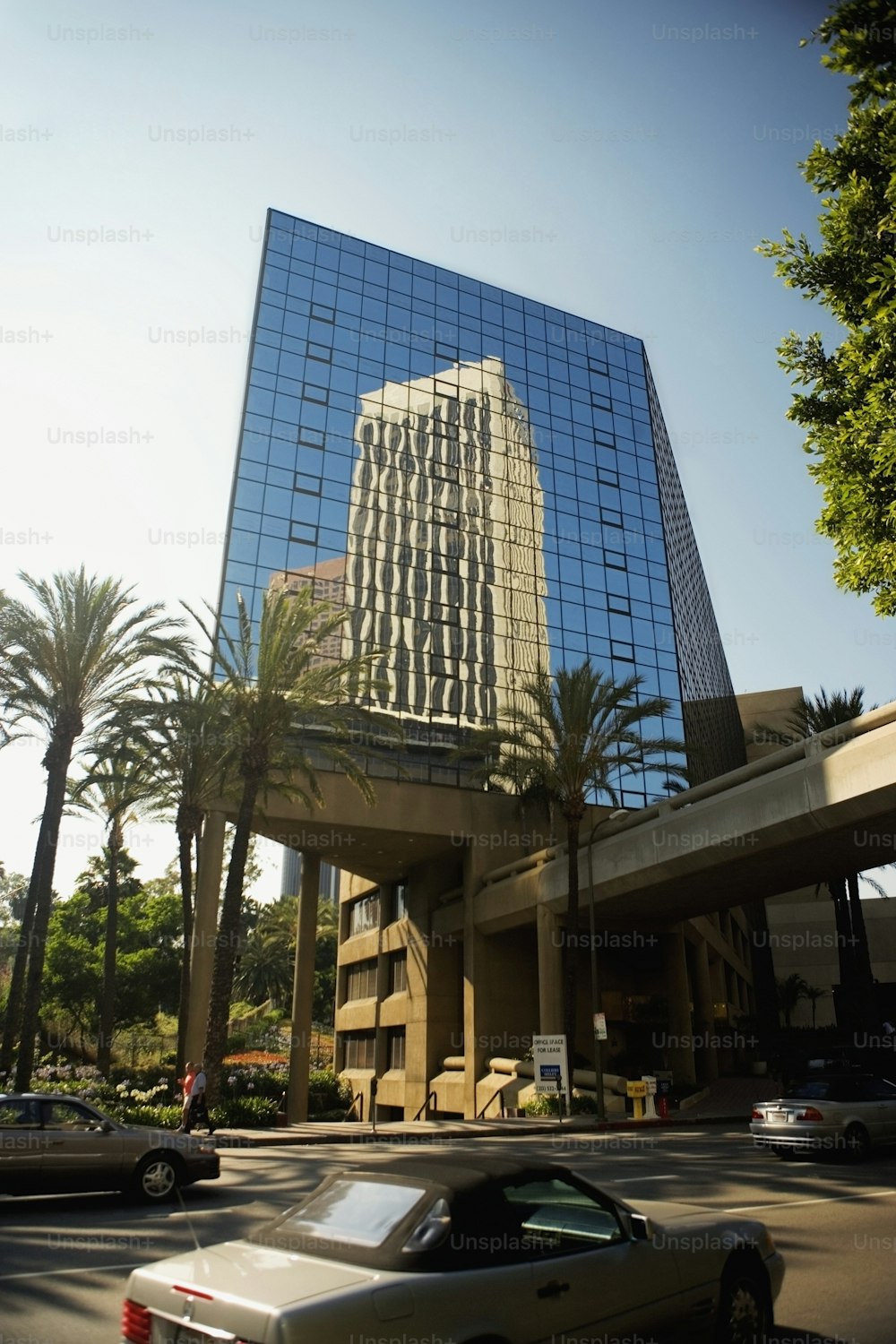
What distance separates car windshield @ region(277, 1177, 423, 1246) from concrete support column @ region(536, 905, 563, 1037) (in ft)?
95.5

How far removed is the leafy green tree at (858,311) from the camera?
44.5 feet

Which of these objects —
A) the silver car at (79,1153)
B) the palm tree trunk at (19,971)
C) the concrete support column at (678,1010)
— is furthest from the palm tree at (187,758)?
the concrete support column at (678,1010)

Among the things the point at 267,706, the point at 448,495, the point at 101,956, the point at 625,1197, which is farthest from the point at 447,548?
the point at 625,1197

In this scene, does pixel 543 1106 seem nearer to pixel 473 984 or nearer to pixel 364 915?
pixel 473 984

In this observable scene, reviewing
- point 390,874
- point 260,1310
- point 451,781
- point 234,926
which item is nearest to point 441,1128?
point 234,926

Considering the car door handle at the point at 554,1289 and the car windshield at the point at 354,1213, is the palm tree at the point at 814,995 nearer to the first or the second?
the car door handle at the point at 554,1289

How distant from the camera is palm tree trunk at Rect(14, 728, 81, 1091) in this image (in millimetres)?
22797

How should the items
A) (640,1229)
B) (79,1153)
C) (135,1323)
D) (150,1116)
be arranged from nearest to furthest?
1. (135,1323)
2. (640,1229)
3. (79,1153)
4. (150,1116)

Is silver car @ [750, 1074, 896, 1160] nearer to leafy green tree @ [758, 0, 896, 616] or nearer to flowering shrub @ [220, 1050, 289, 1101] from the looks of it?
leafy green tree @ [758, 0, 896, 616]

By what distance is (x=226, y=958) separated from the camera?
23953mm

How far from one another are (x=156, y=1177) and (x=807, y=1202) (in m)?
7.58

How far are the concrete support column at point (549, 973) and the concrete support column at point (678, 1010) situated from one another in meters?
7.06

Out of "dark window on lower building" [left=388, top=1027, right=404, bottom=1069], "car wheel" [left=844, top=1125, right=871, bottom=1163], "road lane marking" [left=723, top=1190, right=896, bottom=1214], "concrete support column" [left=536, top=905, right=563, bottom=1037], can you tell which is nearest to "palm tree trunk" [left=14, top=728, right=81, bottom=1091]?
"concrete support column" [left=536, top=905, right=563, bottom=1037]

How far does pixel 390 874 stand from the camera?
153 feet
